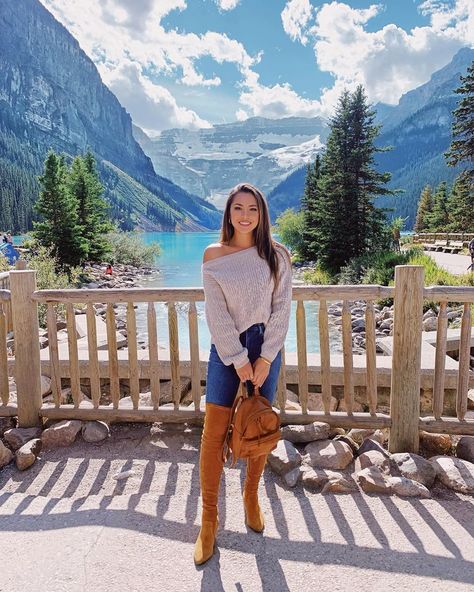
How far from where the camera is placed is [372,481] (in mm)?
2889

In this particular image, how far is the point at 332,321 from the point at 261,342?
11.1 meters

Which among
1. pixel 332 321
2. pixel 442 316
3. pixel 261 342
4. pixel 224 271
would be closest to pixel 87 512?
pixel 261 342

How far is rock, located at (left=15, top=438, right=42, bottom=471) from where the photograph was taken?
3.28 meters

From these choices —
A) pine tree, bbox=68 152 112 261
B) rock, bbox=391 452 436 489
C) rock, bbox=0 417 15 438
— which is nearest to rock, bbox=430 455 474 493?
rock, bbox=391 452 436 489

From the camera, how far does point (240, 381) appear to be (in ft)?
7.38

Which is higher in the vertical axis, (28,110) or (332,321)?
(28,110)

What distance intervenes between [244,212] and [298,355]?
1.56m

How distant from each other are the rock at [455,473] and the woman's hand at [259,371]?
1.68m

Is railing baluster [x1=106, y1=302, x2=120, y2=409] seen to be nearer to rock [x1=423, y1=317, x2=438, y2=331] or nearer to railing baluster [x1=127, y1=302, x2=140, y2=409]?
railing baluster [x1=127, y1=302, x2=140, y2=409]

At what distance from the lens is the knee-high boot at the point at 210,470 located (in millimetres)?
2262

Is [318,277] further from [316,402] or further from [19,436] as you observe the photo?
[19,436]

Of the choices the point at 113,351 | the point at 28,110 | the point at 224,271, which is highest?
the point at 28,110

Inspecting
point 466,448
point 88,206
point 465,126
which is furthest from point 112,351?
point 88,206

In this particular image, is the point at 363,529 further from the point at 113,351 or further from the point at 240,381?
the point at 113,351
